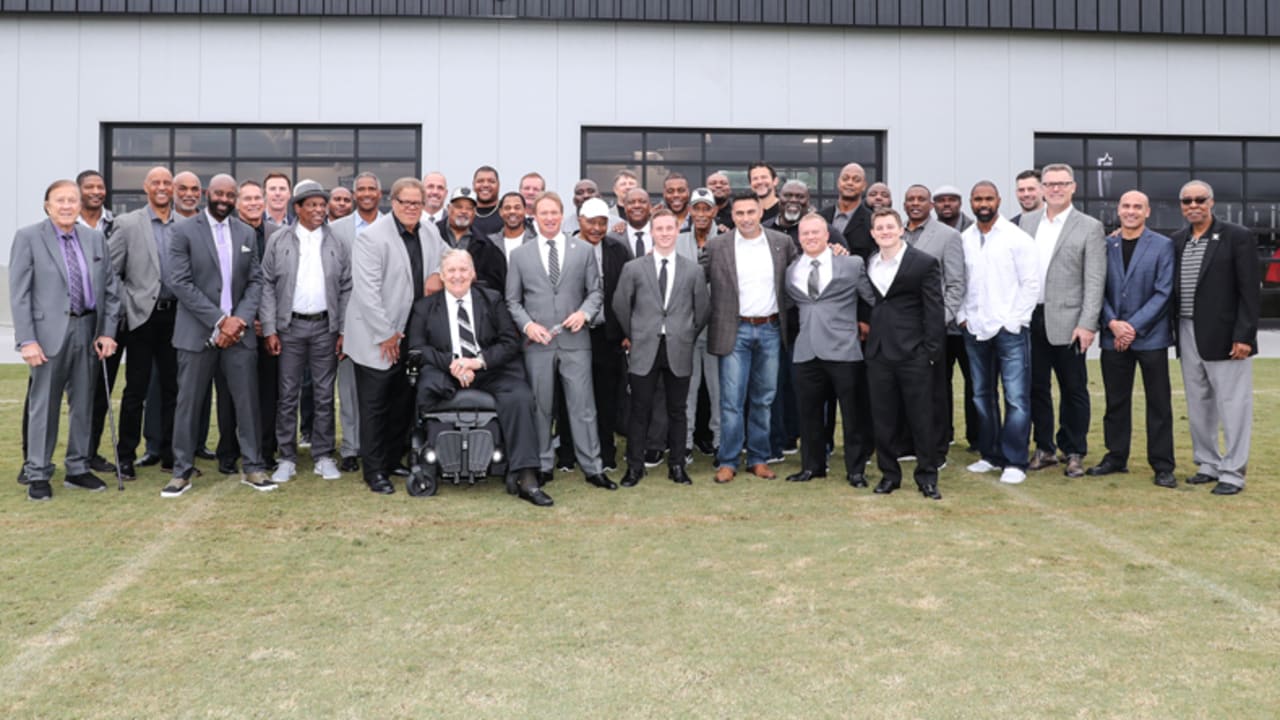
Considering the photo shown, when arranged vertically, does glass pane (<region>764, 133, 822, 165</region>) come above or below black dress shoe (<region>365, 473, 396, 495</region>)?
above

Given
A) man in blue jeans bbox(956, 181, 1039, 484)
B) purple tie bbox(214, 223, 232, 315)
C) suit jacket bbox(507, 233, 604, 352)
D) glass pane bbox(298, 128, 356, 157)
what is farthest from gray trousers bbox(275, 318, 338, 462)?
glass pane bbox(298, 128, 356, 157)

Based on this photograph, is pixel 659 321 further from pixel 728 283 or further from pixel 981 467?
pixel 981 467

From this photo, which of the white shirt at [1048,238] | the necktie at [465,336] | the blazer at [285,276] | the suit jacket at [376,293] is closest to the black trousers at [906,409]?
the white shirt at [1048,238]

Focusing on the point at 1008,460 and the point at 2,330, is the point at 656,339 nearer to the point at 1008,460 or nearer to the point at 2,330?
the point at 1008,460

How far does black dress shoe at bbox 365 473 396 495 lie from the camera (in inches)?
235

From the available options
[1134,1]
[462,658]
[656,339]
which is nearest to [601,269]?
[656,339]

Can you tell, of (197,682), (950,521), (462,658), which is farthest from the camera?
(950,521)

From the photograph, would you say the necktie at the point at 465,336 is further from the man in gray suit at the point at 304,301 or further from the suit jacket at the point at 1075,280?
the suit jacket at the point at 1075,280

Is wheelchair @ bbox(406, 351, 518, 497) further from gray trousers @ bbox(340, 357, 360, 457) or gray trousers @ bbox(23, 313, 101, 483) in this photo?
gray trousers @ bbox(23, 313, 101, 483)

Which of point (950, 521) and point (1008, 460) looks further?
point (1008, 460)

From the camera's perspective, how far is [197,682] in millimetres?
3105

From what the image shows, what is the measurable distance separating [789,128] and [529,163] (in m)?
4.41

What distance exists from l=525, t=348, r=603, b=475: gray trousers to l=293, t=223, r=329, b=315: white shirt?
138cm

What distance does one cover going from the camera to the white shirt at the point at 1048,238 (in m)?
6.46
